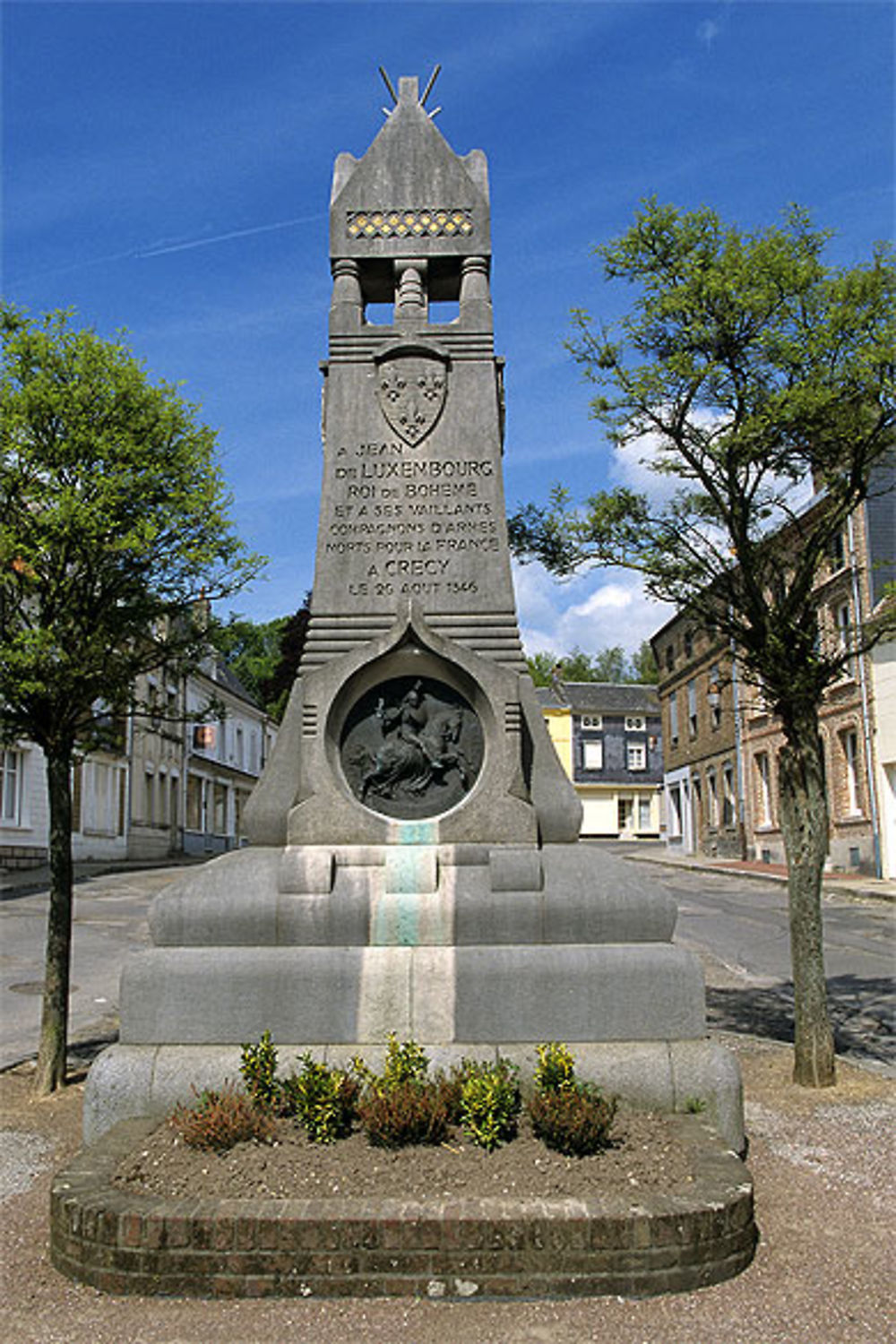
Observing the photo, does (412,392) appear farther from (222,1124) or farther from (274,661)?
(274,661)

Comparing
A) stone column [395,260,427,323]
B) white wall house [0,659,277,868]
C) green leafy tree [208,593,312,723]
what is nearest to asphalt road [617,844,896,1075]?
stone column [395,260,427,323]

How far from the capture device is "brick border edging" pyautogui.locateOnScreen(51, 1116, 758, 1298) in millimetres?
4426

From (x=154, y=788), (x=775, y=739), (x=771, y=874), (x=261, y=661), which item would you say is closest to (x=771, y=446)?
(x=771, y=874)

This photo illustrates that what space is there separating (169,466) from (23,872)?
23.5 m

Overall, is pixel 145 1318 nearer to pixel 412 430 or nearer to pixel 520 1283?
pixel 520 1283

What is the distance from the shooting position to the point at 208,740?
48719 millimetres

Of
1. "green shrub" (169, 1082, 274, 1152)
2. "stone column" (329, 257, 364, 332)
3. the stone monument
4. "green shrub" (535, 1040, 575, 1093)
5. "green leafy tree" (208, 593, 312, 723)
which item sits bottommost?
"green shrub" (169, 1082, 274, 1152)

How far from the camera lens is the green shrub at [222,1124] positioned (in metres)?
5.25

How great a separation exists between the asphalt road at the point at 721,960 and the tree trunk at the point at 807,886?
3.44 feet

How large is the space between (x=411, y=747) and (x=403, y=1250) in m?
3.50

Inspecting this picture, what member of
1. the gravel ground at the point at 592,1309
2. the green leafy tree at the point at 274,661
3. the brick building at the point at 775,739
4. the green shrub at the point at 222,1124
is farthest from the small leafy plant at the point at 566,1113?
the green leafy tree at the point at 274,661

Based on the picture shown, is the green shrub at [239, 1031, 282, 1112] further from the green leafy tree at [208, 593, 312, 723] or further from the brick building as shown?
the green leafy tree at [208, 593, 312, 723]

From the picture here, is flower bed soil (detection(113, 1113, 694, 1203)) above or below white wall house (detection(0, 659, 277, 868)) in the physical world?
below

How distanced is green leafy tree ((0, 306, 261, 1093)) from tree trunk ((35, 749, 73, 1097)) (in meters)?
0.01
